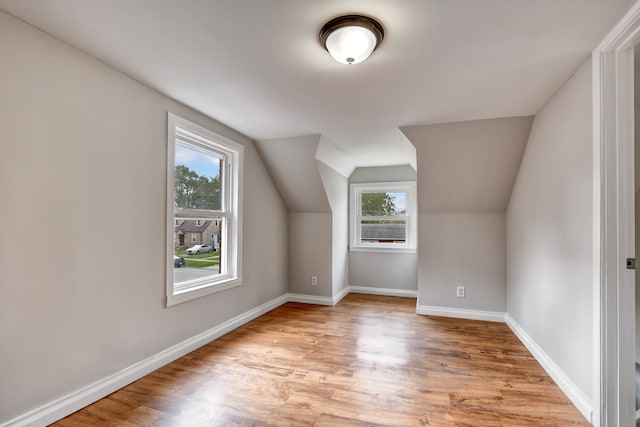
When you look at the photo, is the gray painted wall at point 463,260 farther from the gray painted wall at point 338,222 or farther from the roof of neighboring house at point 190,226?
the roof of neighboring house at point 190,226

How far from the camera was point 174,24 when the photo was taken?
1.58 metres

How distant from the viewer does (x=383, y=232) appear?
5.12 metres

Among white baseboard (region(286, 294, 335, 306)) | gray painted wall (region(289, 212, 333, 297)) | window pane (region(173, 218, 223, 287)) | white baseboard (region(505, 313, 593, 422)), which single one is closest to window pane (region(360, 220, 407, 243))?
gray painted wall (region(289, 212, 333, 297))

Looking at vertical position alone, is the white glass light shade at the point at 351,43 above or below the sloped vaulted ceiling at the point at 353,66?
below

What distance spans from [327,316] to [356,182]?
7.72ft

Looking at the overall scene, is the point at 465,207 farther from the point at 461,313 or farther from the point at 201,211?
the point at 201,211

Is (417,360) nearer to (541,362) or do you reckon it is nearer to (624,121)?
(541,362)

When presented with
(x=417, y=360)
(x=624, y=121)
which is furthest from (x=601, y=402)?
(x=624, y=121)

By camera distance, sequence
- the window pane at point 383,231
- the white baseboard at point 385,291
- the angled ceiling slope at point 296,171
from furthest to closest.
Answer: the window pane at point 383,231 → the white baseboard at point 385,291 → the angled ceiling slope at point 296,171

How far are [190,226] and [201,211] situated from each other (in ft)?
0.58

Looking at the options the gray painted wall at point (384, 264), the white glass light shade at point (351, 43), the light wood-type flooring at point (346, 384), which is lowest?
the light wood-type flooring at point (346, 384)

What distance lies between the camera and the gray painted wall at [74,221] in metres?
1.59

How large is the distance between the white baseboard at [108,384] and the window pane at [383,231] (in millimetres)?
2787

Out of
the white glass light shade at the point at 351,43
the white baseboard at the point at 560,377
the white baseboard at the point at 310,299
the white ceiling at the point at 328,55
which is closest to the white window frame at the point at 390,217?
the white baseboard at the point at 310,299
